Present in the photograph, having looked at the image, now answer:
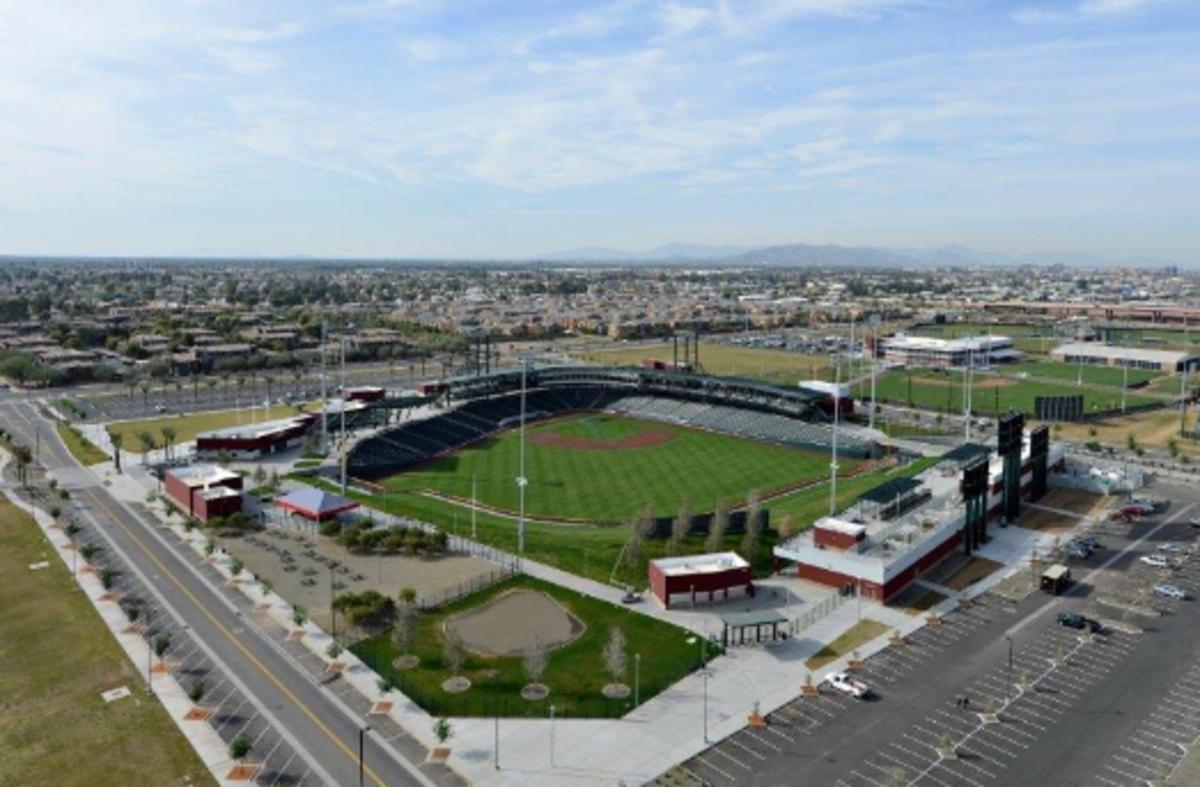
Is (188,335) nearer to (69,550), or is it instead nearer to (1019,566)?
(69,550)

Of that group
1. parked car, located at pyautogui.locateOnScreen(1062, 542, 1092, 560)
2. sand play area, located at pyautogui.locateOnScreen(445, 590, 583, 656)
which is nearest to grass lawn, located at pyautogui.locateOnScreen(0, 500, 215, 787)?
sand play area, located at pyautogui.locateOnScreen(445, 590, 583, 656)

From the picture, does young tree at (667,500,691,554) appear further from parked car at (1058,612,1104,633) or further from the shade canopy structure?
the shade canopy structure

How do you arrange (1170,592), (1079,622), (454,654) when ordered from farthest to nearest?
(1170,592)
(1079,622)
(454,654)

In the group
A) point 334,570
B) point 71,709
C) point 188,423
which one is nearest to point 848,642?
point 334,570

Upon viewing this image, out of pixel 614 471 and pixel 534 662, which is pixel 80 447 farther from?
pixel 534 662

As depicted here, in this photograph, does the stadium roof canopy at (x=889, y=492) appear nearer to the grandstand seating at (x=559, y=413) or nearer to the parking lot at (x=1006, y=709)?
the parking lot at (x=1006, y=709)

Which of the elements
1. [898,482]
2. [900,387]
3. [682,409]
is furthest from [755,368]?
[898,482]

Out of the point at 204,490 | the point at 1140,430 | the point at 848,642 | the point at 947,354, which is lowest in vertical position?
the point at 848,642
